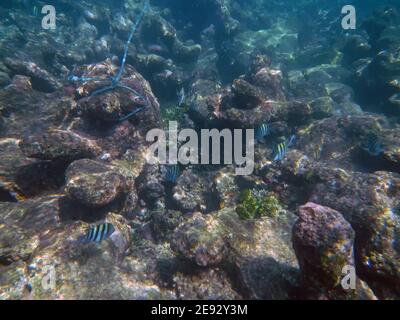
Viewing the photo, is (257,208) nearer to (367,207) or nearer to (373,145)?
(367,207)

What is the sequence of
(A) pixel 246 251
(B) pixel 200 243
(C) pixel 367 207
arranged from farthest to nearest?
1. (C) pixel 367 207
2. (A) pixel 246 251
3. (B) pixel 200 243

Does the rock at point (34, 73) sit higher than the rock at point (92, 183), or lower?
higher

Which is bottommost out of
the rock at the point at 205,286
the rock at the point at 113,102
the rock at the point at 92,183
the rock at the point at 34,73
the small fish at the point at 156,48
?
the rock at the point at 205,286

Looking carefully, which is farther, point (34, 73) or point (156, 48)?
→ point (156, 48)

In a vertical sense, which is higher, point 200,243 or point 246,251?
point 200,243

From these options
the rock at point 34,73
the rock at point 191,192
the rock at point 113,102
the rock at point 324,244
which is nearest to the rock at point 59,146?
the rock at point 113,102

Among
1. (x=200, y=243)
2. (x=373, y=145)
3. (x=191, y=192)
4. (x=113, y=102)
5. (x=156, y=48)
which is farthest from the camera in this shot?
(x=156, y=48)

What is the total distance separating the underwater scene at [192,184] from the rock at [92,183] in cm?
3

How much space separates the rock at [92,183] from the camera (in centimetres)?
509

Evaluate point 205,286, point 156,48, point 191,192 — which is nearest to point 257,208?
point 191,192

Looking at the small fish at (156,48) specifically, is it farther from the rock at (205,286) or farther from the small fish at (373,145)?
the rock at (205,286)

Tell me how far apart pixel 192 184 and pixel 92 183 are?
113 inches

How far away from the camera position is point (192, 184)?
7.40 m
